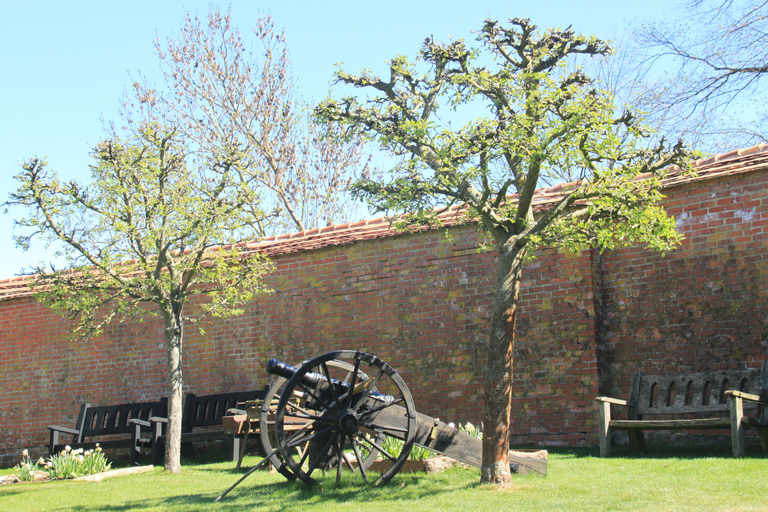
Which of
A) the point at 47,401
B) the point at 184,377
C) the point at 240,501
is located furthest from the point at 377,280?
the point at 47,401

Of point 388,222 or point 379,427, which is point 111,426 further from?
point 379,427

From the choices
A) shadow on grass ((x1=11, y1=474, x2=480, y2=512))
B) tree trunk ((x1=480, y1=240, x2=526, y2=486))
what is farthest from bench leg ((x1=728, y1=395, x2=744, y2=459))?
shadow on grass ((x1=11, y1=474, x2=480, y2=512))

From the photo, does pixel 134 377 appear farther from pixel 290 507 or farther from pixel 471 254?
pixel 290 507

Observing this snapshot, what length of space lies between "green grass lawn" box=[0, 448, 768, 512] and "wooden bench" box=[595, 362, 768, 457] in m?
0.29

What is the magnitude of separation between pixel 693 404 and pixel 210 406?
6554mm

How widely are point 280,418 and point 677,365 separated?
4.56 m

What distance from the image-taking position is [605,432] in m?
7.10

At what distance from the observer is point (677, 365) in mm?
7625

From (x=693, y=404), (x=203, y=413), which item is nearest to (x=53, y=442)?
(x=203, y=413)

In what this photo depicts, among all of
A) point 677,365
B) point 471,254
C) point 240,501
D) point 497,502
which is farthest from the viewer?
point 471,254

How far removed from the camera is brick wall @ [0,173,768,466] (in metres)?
7.53

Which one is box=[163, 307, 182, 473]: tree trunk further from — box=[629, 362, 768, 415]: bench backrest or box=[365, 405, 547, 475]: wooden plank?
box=[629, 362, 768, 415]: bench backrest

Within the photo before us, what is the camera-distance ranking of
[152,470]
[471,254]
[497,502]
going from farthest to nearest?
1. [471,254]
2. [152,470]
3. [497,502]

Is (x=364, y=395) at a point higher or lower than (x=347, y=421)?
higher
